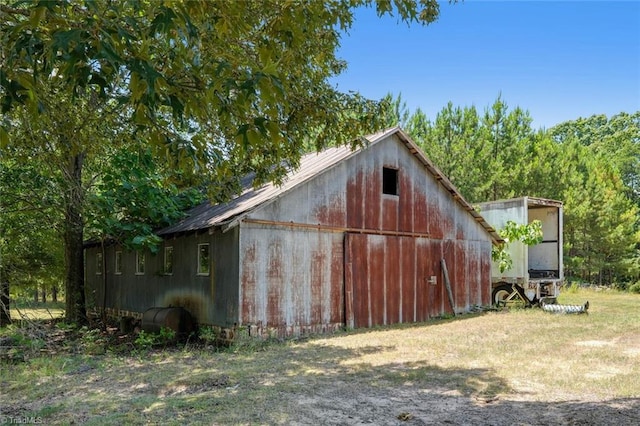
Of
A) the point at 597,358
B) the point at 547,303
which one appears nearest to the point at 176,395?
the point at 597,358

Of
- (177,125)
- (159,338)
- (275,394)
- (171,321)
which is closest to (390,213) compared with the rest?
(171,321)

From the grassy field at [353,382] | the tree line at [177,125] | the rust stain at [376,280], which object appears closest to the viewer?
the tree line at [177,125]

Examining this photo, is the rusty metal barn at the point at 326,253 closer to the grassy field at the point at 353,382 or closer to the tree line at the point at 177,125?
the grassy field at the point at 353,382

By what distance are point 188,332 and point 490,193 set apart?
23230 millimetres

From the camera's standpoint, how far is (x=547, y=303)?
17.8 m

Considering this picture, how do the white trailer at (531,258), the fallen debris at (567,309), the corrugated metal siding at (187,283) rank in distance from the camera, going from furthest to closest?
the white trailer at (531,258)
the fallen debris at (567,309)
the corrugated metal siding at (187,283)

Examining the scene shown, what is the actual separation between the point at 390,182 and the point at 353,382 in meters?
8.30

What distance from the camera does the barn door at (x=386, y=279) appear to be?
13492 millimetres

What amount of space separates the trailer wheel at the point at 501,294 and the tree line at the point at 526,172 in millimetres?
11026

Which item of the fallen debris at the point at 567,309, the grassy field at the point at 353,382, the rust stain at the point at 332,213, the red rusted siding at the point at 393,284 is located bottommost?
the fallen debris at the point at 567,309

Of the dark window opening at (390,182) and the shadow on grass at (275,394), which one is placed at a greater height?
the dark window opening at (390,182)

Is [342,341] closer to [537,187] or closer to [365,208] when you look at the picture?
[365,208]

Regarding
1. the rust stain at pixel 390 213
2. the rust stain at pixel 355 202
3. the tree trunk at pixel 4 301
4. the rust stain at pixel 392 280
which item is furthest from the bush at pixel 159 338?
the rust stain at pixel 390 213

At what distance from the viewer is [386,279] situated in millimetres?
14328
